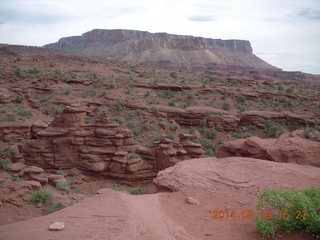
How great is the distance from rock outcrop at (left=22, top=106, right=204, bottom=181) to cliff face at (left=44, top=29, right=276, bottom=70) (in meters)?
73.1

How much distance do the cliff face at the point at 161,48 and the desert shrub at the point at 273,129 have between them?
208 feet

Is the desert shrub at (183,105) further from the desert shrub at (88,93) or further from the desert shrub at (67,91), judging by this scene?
the desert shrub at (67,91)

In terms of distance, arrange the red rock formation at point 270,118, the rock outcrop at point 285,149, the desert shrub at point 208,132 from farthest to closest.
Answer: the red rock formation at point 270,118 < the desert shrub at point 208,132 < the rock outcrop at point 285,149

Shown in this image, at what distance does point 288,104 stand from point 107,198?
29.2m

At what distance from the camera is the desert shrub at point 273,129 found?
2287cm

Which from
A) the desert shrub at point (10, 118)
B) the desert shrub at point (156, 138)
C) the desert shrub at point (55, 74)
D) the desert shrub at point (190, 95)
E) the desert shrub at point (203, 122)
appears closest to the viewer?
the desert shrub at point (10, 118)

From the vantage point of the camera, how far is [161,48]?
9731 cm

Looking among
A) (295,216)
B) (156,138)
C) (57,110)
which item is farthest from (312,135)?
(57,110)

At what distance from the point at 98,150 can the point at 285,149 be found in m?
9.43

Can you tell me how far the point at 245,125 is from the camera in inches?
991

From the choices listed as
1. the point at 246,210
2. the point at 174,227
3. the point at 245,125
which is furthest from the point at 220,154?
the point at 245,125

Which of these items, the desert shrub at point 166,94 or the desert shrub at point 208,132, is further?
the desert shrub at point 166,94

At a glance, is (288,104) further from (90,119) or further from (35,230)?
(35,230)

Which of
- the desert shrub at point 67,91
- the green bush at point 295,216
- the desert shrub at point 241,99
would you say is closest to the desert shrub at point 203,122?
the desert shrub at point 241,99
